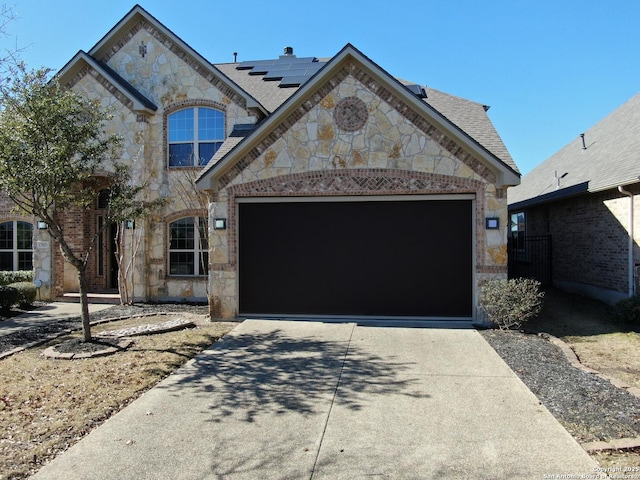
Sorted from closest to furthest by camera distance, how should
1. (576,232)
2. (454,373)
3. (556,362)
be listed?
1. (454,373)
2. (556,362)
3. (576,232)

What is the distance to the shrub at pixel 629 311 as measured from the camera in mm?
10562

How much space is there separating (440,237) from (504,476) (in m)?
7.16

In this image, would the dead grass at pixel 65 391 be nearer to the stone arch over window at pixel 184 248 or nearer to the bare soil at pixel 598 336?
the stone arch over window at pixel 184 248

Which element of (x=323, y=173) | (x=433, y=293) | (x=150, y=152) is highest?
(x=150, y=152)

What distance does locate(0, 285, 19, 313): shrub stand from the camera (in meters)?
12.1

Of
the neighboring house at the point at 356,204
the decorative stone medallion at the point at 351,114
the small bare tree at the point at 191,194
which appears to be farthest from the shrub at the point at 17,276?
the decorative stone medallion at the point at 351,114

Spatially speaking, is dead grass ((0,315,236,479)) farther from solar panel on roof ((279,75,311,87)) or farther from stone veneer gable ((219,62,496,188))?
solar panel on roof ((279,75,311,87))

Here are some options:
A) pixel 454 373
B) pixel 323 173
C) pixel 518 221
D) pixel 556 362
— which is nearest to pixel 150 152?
pixel 323 173

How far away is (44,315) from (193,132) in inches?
247

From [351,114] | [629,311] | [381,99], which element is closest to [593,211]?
[629,311]

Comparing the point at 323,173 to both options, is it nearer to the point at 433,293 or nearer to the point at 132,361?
the point at 433,293

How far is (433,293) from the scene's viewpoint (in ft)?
36.0

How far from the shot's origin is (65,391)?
6391mm

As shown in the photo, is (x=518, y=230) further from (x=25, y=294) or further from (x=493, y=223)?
(x=25, y=294)
